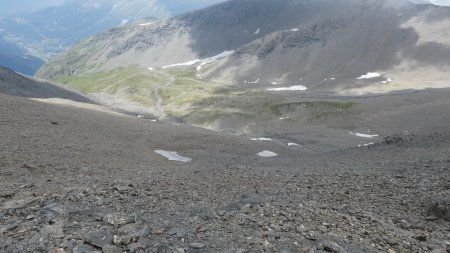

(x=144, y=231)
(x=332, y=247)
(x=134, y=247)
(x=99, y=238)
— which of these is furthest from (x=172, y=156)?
(x=332, y=247)

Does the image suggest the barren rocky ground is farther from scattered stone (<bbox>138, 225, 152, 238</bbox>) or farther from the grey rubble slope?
the grey rubble slope

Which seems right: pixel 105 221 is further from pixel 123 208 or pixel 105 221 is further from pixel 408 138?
pixel 408 138

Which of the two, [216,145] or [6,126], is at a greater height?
[6,126]

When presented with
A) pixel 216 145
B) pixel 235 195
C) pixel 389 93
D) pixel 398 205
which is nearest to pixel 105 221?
pixel 235 195

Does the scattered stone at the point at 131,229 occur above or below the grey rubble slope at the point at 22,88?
below

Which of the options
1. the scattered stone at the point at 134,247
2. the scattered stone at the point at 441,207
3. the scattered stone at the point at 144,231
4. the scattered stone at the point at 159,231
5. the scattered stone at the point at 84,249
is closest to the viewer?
the scattered stone at the point at 84,249

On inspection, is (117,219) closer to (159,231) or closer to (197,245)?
(159,231)

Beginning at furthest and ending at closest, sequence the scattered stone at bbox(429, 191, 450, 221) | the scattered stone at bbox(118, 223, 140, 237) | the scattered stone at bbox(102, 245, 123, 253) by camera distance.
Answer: the scattered stone at bbox(429, 191, 450, 221) → the scattered stone at bbox(118, 223, 140, 237) → the scattered stone at bbox(102, 245, 123, 253)

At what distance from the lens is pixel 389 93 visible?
17412cm

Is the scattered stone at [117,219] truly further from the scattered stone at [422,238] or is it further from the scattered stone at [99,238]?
the scattered stone at [422,238]

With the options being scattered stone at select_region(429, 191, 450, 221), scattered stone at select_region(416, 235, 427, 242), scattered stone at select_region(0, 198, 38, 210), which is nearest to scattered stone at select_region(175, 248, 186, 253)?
scattered stone at select_region(0, 198, 38, 210)

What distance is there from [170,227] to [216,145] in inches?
1773

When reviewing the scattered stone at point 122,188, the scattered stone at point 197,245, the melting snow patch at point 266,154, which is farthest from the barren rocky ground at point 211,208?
the melting snow patch at point 266,154

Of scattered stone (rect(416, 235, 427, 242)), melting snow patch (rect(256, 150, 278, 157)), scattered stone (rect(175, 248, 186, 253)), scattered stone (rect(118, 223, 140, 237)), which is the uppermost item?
scattered stone (rect(118, 223, 140, 237))
